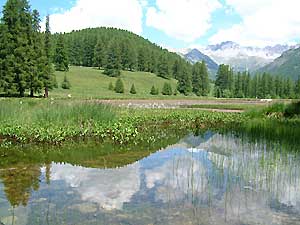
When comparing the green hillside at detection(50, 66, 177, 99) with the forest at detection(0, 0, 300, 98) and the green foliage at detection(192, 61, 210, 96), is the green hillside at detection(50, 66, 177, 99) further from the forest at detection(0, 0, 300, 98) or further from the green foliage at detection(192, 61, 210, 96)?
the green foliage at detection(192, 61, 210, 96)

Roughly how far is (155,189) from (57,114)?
1185 centimetres

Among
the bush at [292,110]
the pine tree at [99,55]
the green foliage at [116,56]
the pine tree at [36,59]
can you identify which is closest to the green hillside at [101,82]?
the green foliage at [116,56]

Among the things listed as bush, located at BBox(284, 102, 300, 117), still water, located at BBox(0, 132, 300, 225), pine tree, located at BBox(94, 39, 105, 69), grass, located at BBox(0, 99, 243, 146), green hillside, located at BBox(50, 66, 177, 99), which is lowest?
still water, located at BBox(0, 132, 300, 225)

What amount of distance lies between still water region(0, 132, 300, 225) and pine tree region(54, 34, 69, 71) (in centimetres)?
9115

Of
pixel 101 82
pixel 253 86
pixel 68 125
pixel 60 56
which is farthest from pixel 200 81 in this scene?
pixel 68 125

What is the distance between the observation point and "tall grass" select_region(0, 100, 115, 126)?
1980 centimetres

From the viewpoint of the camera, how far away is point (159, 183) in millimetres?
10398

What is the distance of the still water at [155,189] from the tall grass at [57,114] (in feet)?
18.2

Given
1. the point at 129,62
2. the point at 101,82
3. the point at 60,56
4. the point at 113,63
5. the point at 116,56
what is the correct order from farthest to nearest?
the point at 129,62 → the point at 116,56 → the point at 113,63 → the point at 101,82 → the point at 60,56

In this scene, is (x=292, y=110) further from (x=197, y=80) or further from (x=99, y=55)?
(x=99, y=55)

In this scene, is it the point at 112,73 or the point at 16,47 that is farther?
the point at 112,73

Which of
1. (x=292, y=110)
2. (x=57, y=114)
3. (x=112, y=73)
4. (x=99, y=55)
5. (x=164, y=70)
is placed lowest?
(x=57, y=114)

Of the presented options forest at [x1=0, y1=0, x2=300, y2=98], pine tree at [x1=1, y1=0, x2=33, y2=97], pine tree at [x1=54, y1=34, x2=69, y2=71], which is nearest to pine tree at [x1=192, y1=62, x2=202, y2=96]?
forest at [x1=0, y1=0, x2=300, y2=98]

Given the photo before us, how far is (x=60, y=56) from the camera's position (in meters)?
104
